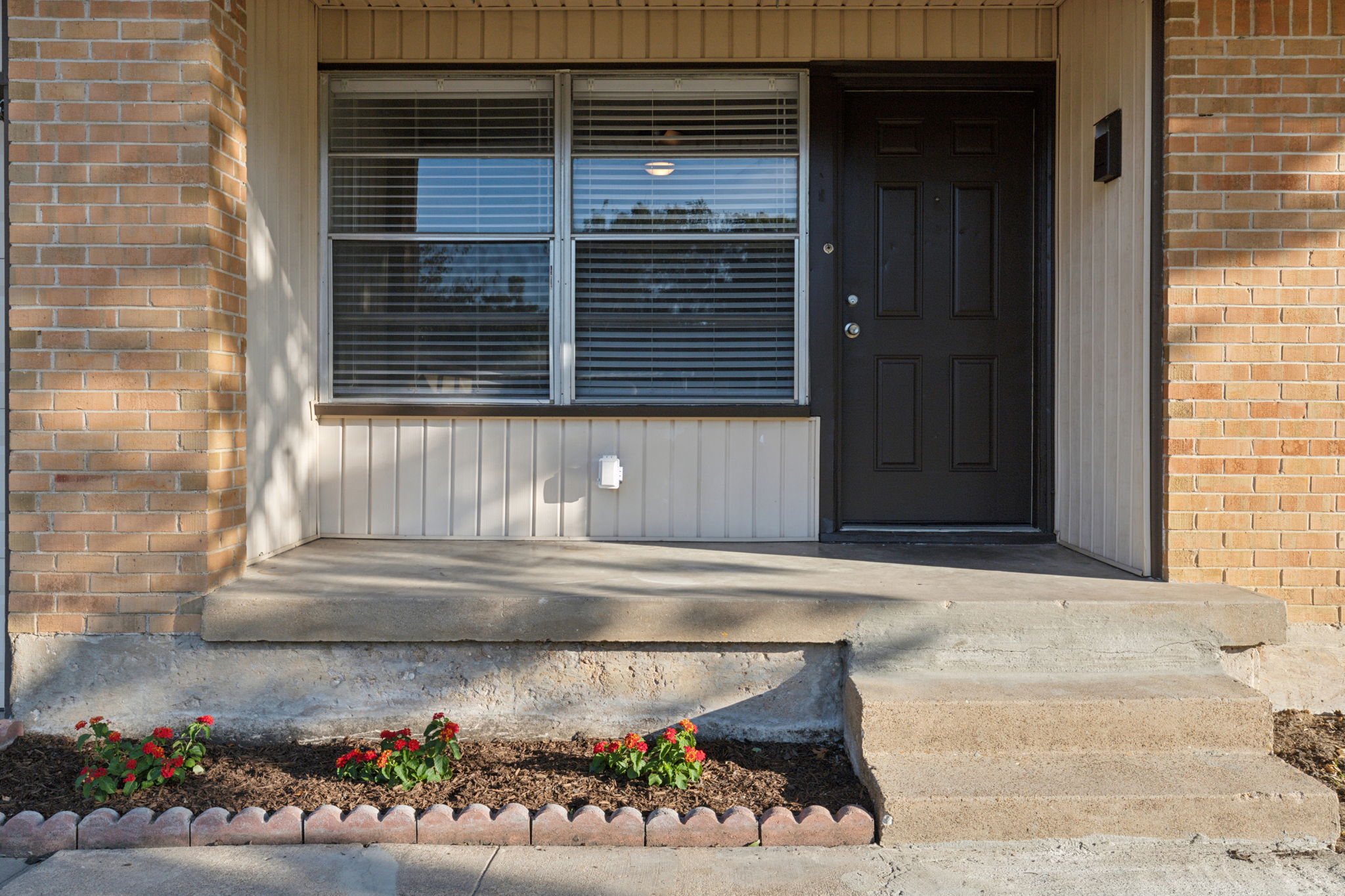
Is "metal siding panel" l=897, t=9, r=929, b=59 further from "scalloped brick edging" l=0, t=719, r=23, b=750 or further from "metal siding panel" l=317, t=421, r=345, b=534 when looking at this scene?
"scalloped brick edging" l=0, t=719, r=23, b=750

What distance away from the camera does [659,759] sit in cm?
279

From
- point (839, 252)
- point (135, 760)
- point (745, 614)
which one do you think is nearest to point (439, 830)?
point (135, 760)

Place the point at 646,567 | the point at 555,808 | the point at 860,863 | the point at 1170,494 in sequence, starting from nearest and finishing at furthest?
the point at 860,863 → the point at 555,808 → the point at 1170,494 → the point at 646,567

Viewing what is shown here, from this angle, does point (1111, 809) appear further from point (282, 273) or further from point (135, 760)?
point (282, 273)

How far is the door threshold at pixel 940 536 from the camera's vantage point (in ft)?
14.2

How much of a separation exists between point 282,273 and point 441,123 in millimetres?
1065

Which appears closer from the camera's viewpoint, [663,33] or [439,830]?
[439,830]

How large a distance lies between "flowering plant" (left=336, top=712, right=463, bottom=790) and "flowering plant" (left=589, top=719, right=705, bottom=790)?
1.49ft

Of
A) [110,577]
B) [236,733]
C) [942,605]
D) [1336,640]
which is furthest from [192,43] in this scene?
[1336,640]

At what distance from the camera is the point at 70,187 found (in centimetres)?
314

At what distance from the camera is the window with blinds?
14.4 feet

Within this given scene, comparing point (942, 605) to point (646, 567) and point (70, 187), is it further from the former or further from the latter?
point (70, 187)

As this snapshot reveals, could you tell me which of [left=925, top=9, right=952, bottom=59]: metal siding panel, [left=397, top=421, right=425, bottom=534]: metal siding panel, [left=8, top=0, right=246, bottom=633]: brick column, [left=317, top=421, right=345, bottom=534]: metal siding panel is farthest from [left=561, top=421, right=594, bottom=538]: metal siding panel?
[left=925, top=9, right=952, bottom=59]: metal siding panel

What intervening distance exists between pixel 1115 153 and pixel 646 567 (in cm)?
242
